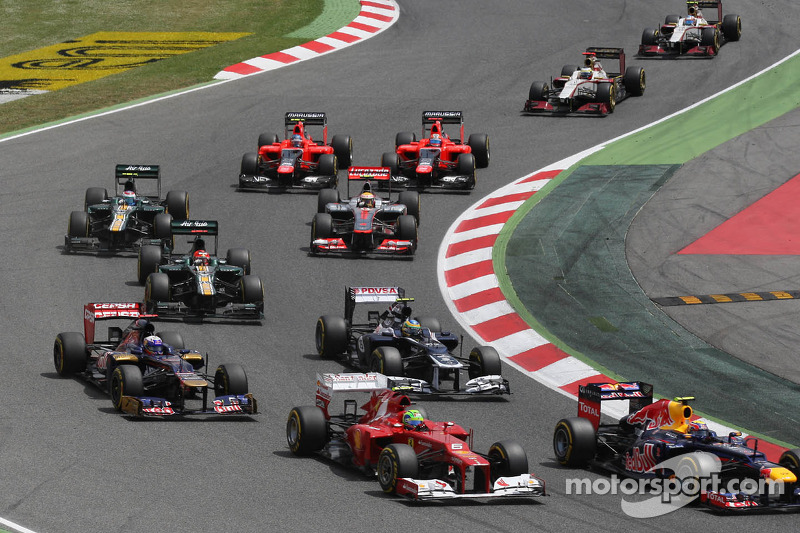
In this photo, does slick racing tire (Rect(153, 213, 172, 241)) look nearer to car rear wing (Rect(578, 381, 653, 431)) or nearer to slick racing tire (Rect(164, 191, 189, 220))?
slick racing tire (Rect(164, 191, 189, 220))

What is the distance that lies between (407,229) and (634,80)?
1517 cm

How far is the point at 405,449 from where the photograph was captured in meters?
17.2

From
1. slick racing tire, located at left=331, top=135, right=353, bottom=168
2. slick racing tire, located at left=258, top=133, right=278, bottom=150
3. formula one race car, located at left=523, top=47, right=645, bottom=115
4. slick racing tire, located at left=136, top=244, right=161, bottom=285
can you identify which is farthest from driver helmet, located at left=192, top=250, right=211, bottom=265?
formula one race car, located at left=523, top=47, right=645, bottom=115

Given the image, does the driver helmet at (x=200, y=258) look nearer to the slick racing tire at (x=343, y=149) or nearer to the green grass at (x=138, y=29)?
the slick racing tire at (x=343, y=149)

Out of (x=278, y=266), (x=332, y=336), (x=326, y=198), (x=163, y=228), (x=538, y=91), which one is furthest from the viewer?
(x=538, y=91)

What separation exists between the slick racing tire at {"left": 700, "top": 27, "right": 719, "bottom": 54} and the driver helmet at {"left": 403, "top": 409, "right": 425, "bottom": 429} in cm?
3074

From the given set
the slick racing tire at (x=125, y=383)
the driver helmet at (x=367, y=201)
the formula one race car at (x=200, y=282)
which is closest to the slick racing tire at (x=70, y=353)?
the slick racing tire at (x=125, y=383)

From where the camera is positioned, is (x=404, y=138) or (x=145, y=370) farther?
(x=404, y=138)

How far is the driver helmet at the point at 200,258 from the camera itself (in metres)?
26.9

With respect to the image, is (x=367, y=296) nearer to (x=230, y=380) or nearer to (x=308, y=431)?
(x=230, y=380)

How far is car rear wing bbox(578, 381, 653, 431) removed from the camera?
19469mm

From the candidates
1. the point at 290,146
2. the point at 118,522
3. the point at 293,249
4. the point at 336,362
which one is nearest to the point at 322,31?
the point at 290,146

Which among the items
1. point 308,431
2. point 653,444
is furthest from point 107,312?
point 653,444

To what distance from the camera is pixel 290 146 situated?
116 ft
